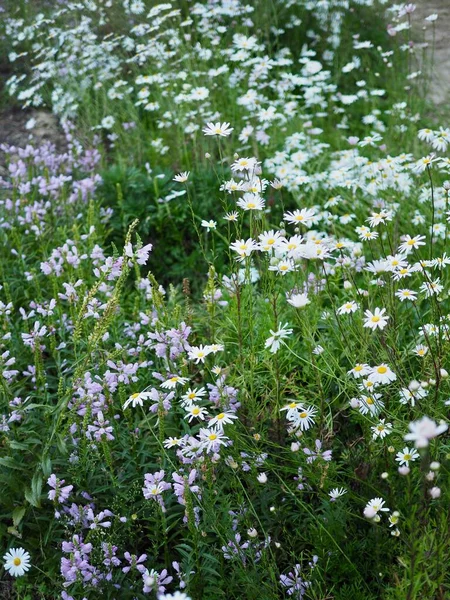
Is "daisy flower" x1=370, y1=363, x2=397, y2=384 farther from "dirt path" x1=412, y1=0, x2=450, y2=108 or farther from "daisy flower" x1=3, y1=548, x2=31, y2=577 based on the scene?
"dirt path" x1=412, y1=0, x2=450, y2=108

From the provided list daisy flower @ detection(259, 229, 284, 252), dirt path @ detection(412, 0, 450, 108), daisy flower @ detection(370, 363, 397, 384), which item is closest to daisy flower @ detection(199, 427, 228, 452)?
daisy flower @ detection(370, 363, 397, 384)

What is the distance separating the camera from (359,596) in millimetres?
1989

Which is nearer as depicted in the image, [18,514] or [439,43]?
[18,514]

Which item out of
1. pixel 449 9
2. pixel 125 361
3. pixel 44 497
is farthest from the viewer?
pixel 449 9

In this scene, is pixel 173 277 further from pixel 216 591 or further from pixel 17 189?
pixel 216 591

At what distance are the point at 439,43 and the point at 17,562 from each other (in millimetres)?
6896

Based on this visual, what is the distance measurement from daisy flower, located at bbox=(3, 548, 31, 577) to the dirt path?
477 cm

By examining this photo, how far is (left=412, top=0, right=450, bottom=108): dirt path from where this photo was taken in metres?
6.25

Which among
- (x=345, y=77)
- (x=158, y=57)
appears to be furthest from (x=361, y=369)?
(x=345, y=77)

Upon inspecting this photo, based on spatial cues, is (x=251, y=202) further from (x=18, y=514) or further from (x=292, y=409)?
(x=18, y=514)

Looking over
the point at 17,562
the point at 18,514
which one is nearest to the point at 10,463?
the point at 18,514

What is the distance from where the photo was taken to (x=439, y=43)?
7270 millimetres

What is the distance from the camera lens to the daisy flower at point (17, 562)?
6.93ft

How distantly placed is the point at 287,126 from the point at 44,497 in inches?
146
